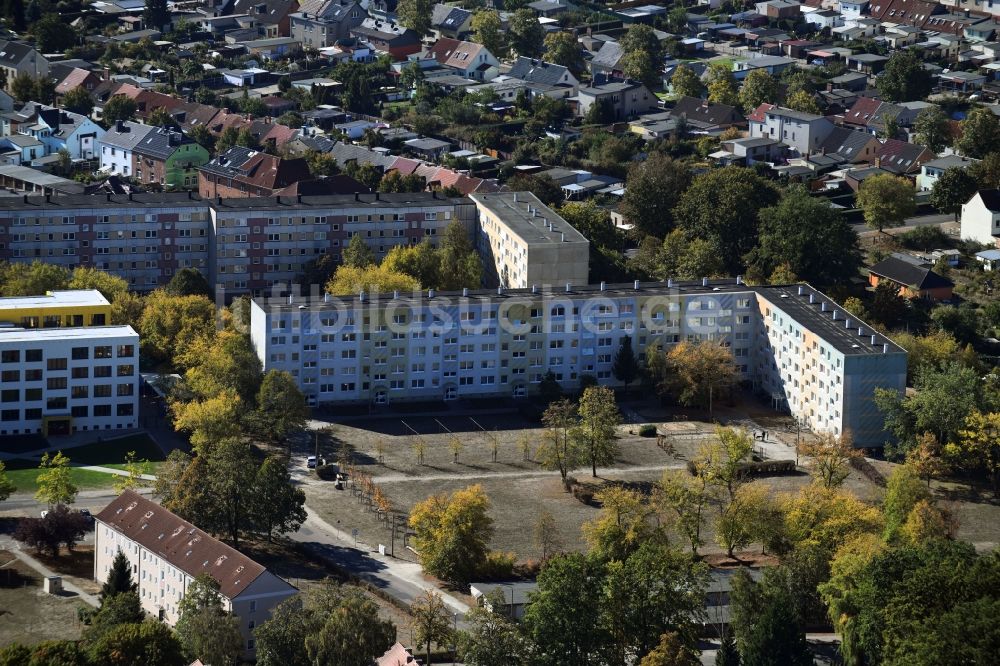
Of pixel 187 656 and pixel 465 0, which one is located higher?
pixel 465 0

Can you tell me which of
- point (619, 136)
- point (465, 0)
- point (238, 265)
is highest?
point (465, 0)

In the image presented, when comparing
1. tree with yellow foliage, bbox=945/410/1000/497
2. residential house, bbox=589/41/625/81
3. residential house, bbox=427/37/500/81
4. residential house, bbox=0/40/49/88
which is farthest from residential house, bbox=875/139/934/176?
residential house, bbox=0/40/49/88

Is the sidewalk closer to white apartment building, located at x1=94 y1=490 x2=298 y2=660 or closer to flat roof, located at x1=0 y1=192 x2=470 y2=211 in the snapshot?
white apartment building, located at x1=94 y1=490 x2=298 y2=660

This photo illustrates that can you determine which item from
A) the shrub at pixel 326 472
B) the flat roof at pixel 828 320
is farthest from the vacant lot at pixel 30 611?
the flat roof at pixel 828 320

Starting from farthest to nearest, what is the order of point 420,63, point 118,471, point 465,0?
point 465,0, point 420,63, point 118,471

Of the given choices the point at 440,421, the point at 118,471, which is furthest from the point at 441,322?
the point at 118,471

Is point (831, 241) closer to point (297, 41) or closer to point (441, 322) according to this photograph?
point (441, 322)
